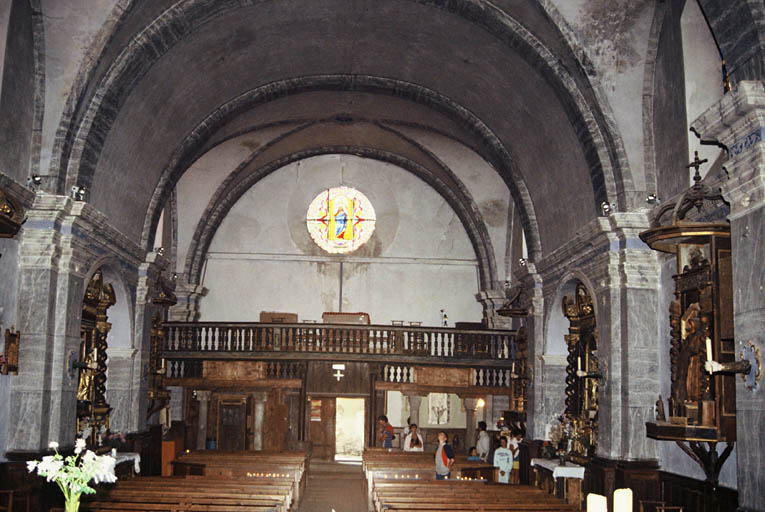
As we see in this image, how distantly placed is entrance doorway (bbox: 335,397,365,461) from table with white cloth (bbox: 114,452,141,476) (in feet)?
43.5

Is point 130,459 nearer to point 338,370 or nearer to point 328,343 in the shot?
point 328,343

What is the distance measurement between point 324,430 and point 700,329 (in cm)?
1610

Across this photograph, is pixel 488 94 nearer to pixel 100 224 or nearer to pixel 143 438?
pixel 100 224

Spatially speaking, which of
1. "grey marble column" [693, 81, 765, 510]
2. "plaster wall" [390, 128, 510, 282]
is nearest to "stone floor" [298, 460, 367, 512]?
"plaster wall" [390, 128, 510, 282]

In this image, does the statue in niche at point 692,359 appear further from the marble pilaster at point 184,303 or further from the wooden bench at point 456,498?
the marble pilaster at point 184,303

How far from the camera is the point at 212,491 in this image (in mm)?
10797

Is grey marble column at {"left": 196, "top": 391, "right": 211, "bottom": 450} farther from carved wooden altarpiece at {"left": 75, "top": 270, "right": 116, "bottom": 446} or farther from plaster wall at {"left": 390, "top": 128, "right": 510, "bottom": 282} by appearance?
plaster wall at {"left": 390, "top": 128, "right": 510, "bottom": 282}

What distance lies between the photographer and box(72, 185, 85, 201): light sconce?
11.9 meters

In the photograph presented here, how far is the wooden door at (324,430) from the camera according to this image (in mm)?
23984

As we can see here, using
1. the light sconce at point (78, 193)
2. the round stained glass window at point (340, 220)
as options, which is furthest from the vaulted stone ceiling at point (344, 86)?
the round stained glass window at point (340, 220)

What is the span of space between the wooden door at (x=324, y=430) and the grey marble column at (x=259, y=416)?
147cm

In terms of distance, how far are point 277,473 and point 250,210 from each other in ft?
35.4

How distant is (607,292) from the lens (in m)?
12.4

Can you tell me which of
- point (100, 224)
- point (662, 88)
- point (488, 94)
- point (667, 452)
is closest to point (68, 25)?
point (100, 224)
